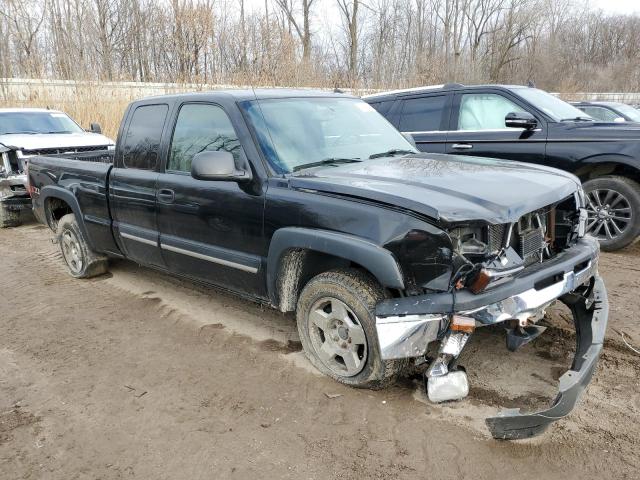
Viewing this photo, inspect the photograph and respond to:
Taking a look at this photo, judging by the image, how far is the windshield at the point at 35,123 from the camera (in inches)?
382

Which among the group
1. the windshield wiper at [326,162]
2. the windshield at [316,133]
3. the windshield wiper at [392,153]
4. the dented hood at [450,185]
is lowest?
the dented hood at [450,185]

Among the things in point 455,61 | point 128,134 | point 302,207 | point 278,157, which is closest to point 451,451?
point 302,207

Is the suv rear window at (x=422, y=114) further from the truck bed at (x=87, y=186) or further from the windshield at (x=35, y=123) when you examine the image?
the windshield at (x=35, y=123)

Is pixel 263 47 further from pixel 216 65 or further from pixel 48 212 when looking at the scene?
pixel 48 212

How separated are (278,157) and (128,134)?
1891 mm

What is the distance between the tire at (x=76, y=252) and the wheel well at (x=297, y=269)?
3.02 m

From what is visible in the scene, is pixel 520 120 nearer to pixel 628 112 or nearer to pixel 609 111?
pixel 609 111

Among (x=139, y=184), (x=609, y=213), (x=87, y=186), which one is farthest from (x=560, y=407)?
(x=87, y=186)

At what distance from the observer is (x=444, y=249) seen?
2.70 m

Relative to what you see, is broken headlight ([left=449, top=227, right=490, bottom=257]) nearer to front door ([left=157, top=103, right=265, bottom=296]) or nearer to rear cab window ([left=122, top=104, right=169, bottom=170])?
front door ([left=157, top=103, right=265, bottom=296])

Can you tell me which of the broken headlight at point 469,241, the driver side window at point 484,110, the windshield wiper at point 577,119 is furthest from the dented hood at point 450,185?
the driver side window at point 484,110

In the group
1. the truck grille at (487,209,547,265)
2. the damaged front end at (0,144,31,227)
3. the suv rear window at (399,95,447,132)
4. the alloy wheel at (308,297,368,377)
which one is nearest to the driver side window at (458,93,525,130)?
the suv rear window at (399,95,447,132)

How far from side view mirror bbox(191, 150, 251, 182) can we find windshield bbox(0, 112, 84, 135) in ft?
26.0

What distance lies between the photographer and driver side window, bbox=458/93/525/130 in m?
6.62
